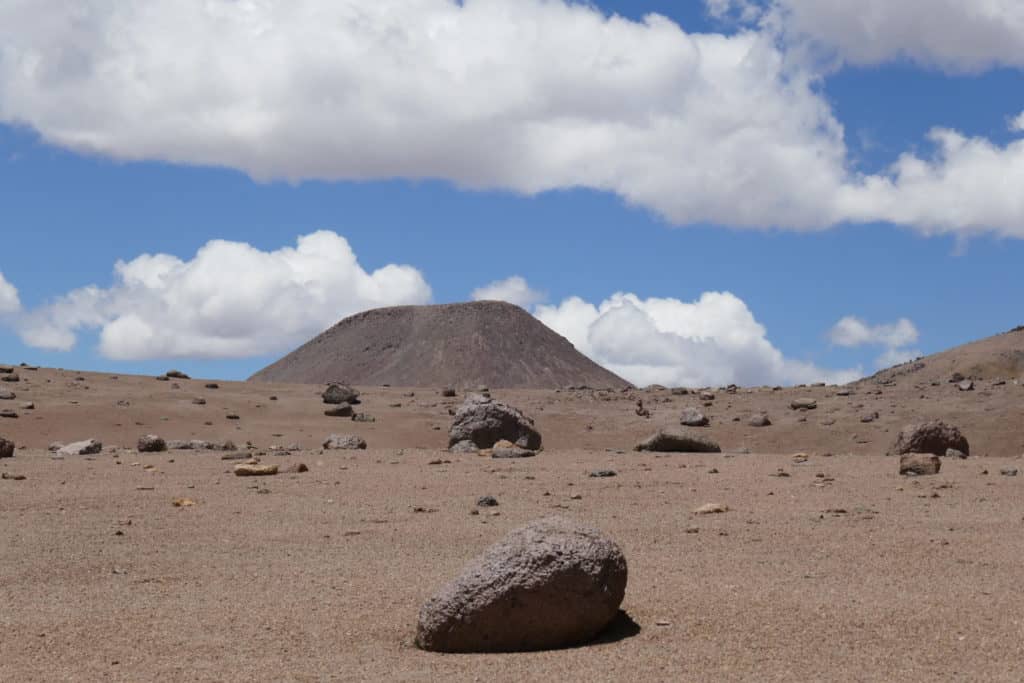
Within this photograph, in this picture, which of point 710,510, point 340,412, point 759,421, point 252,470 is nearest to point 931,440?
point 710,510

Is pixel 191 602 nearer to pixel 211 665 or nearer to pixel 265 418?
pixel 211 665

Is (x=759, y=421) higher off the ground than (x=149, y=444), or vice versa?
(x=759, y=421)

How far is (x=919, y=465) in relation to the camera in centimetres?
1427

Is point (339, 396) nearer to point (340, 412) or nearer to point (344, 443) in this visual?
point (340, 412)

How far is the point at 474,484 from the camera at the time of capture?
13.8m

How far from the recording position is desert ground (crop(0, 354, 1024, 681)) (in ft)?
21.0

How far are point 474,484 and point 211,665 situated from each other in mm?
7513

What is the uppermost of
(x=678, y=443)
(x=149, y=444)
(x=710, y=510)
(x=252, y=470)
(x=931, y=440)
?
(x=931, y=440)

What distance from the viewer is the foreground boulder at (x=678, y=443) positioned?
1880cm

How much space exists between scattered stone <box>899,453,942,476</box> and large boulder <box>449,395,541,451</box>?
6.75 m

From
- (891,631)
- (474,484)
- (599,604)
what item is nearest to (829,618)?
(891,631)

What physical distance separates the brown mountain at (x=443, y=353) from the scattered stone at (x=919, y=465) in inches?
2215

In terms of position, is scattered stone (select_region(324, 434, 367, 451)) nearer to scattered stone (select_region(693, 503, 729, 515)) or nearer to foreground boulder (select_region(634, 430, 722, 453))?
foreground boulder (select_region(634, 430, 722, 453))

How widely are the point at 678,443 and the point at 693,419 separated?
7.56 meters
